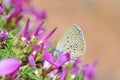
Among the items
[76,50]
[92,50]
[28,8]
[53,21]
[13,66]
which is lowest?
[13,66]

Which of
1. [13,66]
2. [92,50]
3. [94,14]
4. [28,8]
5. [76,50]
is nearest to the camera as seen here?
[13,66]

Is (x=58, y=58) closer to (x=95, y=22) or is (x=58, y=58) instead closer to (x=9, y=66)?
(x=9, y=66)

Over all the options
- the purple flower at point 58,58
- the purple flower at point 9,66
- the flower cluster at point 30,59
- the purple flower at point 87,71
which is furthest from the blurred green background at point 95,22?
the purple flower at point 9,66

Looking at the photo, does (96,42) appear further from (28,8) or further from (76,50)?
(76,50)

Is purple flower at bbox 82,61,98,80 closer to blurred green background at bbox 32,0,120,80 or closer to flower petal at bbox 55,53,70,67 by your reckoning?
flower petal at bbox 55,53,70,67

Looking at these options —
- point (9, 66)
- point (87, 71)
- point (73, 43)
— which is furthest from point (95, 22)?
point (9, 66)

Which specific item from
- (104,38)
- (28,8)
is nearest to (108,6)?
(104,38)
